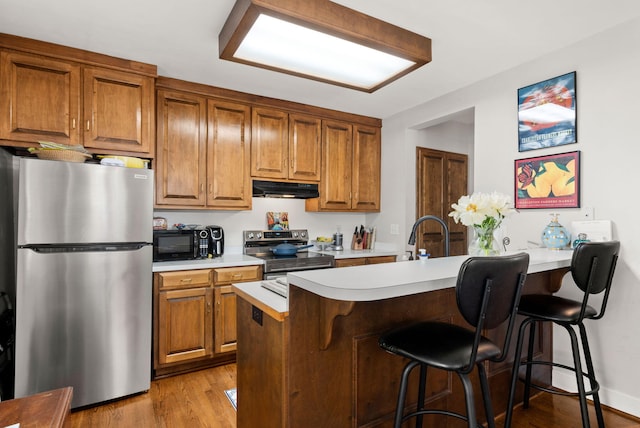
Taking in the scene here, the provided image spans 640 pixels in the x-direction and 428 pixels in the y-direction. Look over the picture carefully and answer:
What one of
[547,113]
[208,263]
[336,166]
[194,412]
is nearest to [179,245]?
[208,263]

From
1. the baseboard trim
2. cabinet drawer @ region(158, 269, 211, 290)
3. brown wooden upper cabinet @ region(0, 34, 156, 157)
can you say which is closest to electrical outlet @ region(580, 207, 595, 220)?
the baseboard trim

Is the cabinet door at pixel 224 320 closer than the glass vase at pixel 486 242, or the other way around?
the glass vase at pixel 486 242

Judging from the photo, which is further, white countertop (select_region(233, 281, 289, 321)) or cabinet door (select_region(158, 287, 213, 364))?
cabinet door (select_region(158, 287, 213, 364))

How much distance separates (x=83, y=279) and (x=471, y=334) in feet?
7.76

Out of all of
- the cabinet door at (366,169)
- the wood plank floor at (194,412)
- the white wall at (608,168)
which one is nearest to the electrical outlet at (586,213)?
the white wall at (608,168)

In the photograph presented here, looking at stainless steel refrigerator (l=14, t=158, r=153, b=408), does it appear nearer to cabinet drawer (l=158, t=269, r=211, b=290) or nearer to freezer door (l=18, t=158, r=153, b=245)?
freezer door (l=18, t=158, r=153, b=245)

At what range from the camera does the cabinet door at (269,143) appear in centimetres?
346

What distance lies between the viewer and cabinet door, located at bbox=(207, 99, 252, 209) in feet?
10.6

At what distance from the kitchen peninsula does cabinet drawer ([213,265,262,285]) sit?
1.24 metres

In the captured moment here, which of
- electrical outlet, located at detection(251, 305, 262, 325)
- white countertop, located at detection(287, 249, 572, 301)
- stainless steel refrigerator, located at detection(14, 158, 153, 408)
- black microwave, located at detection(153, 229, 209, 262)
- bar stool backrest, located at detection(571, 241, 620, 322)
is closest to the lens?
white countertop, located at detection(287, 249, 572, 301)

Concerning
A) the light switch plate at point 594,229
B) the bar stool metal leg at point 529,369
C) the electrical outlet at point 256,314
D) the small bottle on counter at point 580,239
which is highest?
the light switch plate at point 594,229

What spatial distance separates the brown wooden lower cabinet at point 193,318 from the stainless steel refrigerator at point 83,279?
18 centimetres

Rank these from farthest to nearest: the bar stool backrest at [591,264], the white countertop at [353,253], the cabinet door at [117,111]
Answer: the white countertop at [353,253]
the cabinet door at [117,111]
the bar stool backrest at [591,264]

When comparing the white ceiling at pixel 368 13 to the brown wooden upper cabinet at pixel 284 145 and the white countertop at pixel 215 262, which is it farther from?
the white countertop at pixel 215 262
